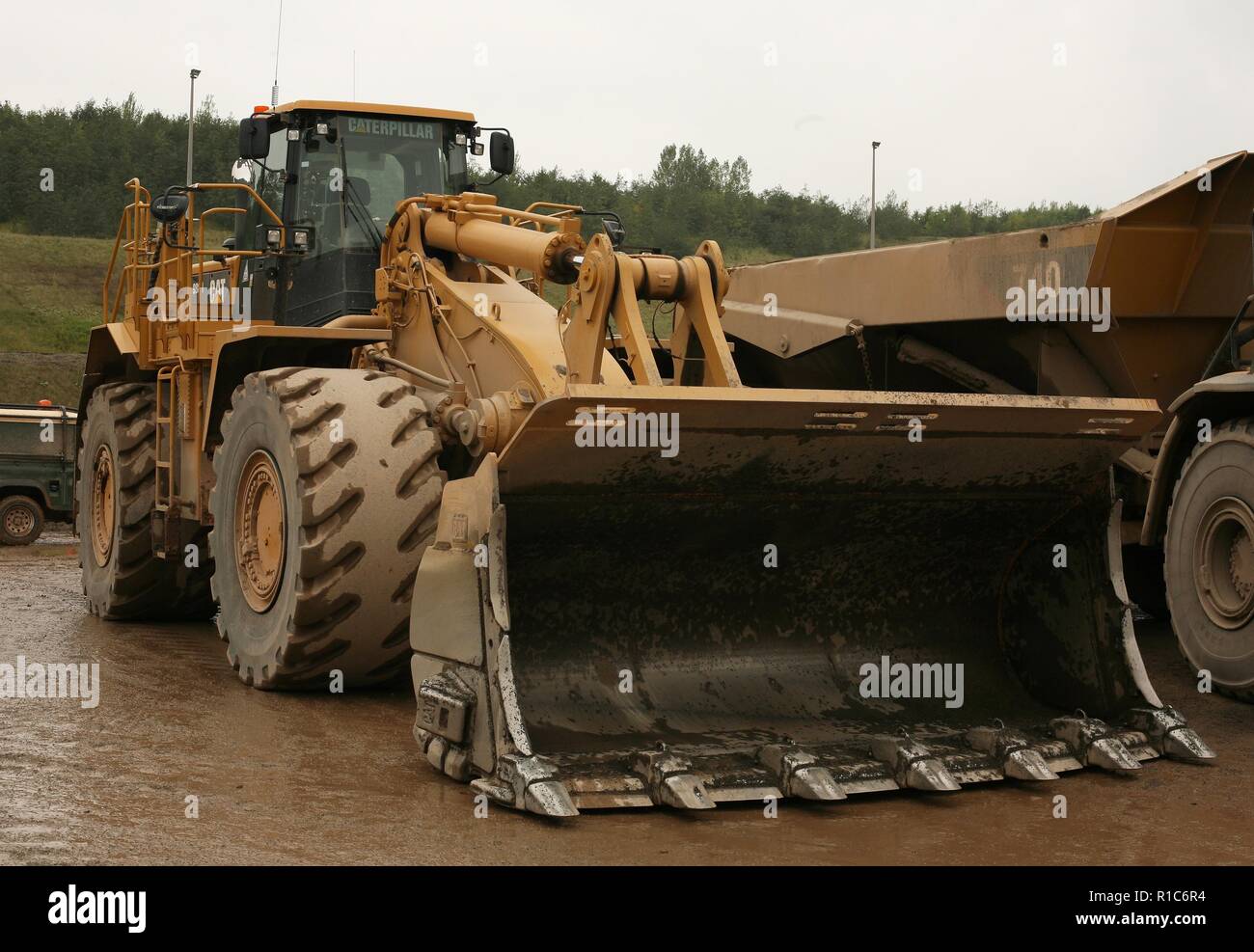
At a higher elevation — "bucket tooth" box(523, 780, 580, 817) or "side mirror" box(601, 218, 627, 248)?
"side mirror" box(601, 218, 627, 248)

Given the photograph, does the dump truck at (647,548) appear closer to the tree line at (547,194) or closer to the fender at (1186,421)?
the fender at (1186,421)

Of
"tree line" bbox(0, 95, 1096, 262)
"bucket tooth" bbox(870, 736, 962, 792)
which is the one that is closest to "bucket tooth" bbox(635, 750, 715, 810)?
"bucket tooth" bbox(870, 736, 962, 792)

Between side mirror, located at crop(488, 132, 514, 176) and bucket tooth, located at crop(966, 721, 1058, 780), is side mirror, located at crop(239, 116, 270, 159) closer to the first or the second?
side mirror, located at crop(488, 132, 514, 176)

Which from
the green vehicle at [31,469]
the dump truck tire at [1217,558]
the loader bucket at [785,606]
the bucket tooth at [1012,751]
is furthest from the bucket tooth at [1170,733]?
the green vehicle at [31,469]

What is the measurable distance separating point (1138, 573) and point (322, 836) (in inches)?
252

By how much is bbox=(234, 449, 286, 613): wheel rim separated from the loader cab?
51.5 inches

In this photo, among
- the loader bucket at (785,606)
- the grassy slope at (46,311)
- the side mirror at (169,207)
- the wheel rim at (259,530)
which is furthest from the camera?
the grassy slope at (46,311)

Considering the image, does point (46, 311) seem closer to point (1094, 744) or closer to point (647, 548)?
point (647, 548)

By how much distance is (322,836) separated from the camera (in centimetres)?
450

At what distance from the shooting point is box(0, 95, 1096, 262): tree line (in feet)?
115

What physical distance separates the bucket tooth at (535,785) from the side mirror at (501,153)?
4618 mm

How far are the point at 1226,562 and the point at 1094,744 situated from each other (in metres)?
2.06

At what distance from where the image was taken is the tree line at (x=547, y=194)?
34.9m

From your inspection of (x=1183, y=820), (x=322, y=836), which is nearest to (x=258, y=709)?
(x=322, y=836)
